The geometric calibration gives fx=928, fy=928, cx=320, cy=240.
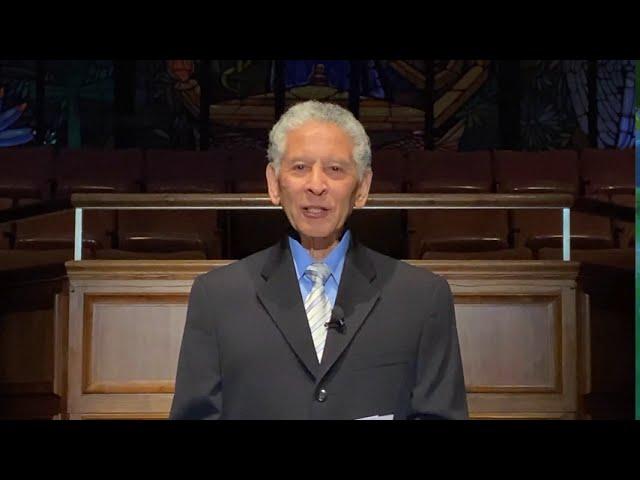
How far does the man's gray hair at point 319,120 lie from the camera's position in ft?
3.45

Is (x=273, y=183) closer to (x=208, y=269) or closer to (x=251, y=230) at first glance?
(x=208, y=269)

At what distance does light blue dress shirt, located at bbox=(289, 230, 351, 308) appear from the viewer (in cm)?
109

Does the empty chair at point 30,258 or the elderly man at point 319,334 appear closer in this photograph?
the elderly man at point 319,334

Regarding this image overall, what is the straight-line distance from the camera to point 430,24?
5.67ft

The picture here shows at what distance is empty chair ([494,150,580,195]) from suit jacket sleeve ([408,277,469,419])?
236 centimetres

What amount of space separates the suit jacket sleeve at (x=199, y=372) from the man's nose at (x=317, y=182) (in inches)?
6.9

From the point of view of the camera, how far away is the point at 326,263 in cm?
110

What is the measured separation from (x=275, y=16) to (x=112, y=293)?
734 mm

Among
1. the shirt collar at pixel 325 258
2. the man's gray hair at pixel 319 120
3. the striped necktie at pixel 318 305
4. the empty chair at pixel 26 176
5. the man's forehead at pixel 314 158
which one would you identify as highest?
the empty chair at pixel 26 176

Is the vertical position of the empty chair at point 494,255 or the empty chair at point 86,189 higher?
the empty chair at point 86,189

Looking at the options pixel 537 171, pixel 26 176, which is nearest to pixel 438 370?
pixel 537 171

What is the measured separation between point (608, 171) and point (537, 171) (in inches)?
13.9

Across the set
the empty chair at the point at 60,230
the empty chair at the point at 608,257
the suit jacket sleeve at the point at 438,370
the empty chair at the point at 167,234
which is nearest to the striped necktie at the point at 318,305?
the suit jacket sleeve at the point at 438,370

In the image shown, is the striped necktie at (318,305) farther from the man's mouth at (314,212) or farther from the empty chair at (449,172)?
the empty chair at (449,172)
